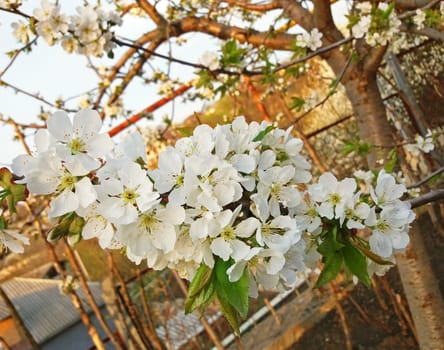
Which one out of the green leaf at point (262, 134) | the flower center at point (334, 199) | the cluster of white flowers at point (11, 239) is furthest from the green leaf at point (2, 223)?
the flower center at point (334, 199)

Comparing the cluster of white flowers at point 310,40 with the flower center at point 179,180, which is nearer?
the flower center at point 179,180

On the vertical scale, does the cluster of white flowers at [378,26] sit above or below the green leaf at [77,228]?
above

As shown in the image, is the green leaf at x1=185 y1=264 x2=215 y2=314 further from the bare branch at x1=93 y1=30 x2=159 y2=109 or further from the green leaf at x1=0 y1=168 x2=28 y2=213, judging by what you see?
the bare branch at x1=93 y1=30 x2=159 y2=109

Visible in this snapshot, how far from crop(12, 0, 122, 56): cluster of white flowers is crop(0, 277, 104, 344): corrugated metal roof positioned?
7.81 feet

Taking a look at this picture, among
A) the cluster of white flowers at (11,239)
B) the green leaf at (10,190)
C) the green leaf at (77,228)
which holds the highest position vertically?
the green leaf at (10,190)

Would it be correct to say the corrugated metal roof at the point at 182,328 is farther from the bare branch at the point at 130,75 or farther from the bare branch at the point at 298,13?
the bare branch at the point at 298,13

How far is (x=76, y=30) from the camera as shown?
76.0 inches

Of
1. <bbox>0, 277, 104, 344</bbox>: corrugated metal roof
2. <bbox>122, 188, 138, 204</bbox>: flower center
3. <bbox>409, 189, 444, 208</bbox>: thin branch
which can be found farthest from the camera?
<bbox>0, 277, 104, 344</bbox>: corrugated metal roof

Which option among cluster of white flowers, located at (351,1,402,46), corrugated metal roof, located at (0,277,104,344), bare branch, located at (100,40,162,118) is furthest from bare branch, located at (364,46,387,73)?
corrugated metal roof, located at (0,277,104,344)

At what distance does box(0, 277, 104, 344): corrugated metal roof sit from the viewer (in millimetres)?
3723

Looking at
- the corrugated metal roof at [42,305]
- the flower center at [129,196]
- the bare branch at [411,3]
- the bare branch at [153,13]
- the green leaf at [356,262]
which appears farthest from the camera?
the corrugated metal roof at [42,305]

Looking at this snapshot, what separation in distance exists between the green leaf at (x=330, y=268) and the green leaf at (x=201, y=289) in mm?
204

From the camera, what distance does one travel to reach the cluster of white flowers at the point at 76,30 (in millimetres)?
1831

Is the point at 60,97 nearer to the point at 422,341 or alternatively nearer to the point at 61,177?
the point at 61,177
